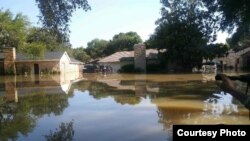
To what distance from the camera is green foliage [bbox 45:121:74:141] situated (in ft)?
30.8

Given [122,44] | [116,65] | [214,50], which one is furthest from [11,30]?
[122,44]

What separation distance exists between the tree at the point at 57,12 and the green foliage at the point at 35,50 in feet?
143

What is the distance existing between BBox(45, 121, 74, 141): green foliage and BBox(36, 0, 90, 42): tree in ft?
20.2

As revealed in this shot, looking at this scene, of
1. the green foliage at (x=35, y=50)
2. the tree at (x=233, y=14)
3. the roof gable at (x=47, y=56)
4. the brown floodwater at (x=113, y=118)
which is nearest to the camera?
the brown floodwater at (x=113, y=118)

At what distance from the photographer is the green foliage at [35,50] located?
59000 millimetres

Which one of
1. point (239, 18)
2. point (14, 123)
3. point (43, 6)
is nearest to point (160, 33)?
point (239, 18)

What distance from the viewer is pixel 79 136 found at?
9.73 meters

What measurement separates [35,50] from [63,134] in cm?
5151

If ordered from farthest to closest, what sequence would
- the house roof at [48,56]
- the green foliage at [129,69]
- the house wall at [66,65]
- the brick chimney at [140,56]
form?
the brick chimney at [140,56]
the house wall at [66,65]
the green foliage at [129,69]
the house roof at [48,56]

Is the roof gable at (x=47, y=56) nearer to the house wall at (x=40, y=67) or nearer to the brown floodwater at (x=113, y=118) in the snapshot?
the house wall at (x=40, y=67)

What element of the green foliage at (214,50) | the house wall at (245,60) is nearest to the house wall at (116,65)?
the green foliage at (214,50)

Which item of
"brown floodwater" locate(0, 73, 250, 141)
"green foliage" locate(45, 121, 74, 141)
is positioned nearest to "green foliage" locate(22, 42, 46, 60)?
"brown floodwater" locate(0, 73, 250, 141)

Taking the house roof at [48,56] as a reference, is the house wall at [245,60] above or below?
below

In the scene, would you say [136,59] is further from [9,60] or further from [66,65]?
[9,60]
